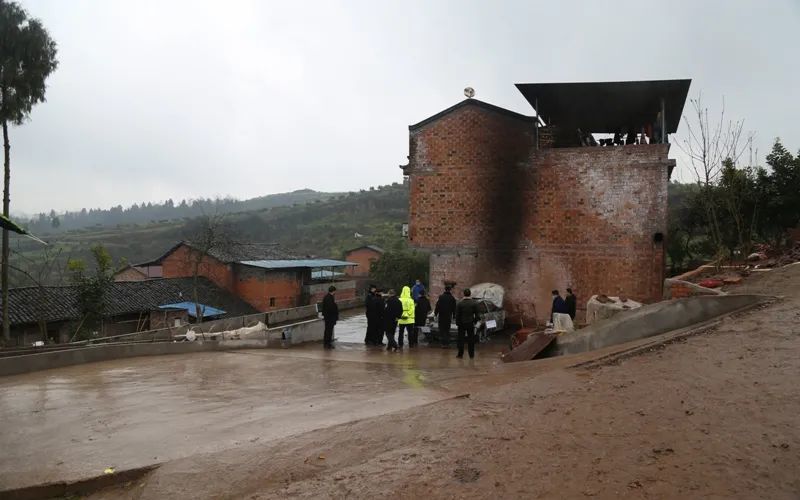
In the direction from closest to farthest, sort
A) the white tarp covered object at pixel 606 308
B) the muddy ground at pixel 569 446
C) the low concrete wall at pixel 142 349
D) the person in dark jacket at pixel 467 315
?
the muddy ground at pixel 569 446 < the low concrete wall at pixel 142 349 < the white tarp covered object at pixel 606 308 < the person in dark jacket at pixel 467 315

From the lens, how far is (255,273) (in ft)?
120

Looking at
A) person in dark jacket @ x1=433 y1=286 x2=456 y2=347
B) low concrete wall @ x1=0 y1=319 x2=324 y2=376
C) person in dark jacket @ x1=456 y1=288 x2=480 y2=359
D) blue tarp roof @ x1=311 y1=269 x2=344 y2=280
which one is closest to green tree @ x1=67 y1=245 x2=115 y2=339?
low concrete wall @ x1=0 y1=319 x2=324 y2=376

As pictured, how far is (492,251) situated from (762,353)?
33.6 feet

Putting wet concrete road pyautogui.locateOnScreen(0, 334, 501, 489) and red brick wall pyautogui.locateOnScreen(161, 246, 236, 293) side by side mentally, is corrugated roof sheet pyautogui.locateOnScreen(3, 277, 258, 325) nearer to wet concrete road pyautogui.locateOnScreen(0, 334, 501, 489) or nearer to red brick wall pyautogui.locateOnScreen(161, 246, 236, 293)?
red brick wall pyautogui.locateOnScreen(161, 246, 236, 293)

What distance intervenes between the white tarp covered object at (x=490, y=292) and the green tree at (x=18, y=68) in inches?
631

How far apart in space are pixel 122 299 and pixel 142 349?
63.4ft

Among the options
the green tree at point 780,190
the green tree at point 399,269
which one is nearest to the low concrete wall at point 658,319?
the green tree at point 780,190

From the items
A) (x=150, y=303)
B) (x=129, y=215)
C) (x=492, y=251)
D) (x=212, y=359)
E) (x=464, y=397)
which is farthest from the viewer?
(x=129, y=215)

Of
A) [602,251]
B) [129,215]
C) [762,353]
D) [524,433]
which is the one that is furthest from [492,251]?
[129,215]

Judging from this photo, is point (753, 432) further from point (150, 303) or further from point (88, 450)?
point (150, 303)

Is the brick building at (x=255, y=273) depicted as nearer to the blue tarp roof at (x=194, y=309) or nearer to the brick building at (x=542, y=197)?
the blue tarp roof at (x=194, y=309)

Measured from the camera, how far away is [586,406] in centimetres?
440

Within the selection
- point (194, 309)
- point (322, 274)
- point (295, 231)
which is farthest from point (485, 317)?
point (295, 231)

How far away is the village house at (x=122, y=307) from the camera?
23438 millimetres
